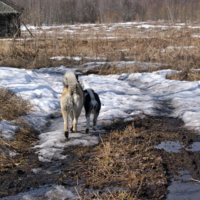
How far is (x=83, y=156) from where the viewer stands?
13.8 ft

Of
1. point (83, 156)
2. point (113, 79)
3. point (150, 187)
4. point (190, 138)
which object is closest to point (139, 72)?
point (113, 79)

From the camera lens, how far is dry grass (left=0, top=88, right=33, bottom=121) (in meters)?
5.66

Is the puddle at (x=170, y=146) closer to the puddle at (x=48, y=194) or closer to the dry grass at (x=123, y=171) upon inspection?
the dry grass at (x=123, y=171)

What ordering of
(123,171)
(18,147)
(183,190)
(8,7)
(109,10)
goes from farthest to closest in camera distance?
(109,10) < (8,7) < (18,147) < (123,171) < (183,190)

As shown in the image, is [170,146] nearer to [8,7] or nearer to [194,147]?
[194,147]

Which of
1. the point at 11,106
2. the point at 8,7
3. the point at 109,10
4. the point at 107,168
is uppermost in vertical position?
the point at 109,10

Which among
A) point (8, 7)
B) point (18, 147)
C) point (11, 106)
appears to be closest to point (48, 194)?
point (18, 147)

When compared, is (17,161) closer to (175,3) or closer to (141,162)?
(141,162)

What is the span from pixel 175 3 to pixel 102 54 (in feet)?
127

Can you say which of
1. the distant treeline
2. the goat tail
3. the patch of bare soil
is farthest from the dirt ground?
the distant treeline

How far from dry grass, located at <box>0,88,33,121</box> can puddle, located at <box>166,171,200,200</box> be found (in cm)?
379

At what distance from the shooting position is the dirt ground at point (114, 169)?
10.4 feet

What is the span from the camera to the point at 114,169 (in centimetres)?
367

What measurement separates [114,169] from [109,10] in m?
57.3
